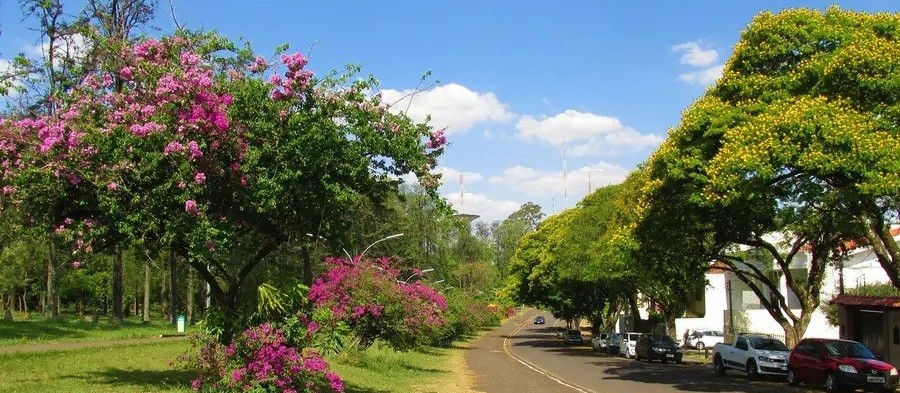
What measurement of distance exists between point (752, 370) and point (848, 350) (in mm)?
4837

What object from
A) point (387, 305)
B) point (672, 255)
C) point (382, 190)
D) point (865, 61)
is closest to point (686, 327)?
point (672, 255)

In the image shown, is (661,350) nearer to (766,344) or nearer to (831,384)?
(766,344)

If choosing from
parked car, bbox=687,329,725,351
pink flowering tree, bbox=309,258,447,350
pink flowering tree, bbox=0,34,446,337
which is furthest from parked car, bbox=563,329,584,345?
pink flowering tree, bbox=0,34,446,337

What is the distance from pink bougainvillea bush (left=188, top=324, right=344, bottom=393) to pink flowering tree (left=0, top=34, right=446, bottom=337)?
110 centimetres

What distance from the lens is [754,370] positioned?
89.5 feet

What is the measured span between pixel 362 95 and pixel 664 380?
1584 centimetres

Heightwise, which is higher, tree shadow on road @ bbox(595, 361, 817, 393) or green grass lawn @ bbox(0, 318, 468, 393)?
green grass lawn @ bbox(0, 318, 468, 393)

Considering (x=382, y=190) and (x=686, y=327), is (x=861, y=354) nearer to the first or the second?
(x=382, y=190)

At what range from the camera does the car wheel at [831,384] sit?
862 inches

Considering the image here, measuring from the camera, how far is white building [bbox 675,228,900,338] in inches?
1565

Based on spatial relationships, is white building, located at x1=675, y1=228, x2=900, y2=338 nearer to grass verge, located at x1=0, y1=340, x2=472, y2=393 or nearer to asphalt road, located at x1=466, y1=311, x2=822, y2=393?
asphalt road, located at x1=466, y1=311, x2=822, y2=393

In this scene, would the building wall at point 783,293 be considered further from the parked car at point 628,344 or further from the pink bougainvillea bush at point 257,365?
the pink bougainvillea bush at point 257,365

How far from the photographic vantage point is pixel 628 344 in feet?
144

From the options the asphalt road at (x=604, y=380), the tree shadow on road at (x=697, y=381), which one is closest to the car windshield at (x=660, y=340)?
the asphalt road at (x=604, y=380)
